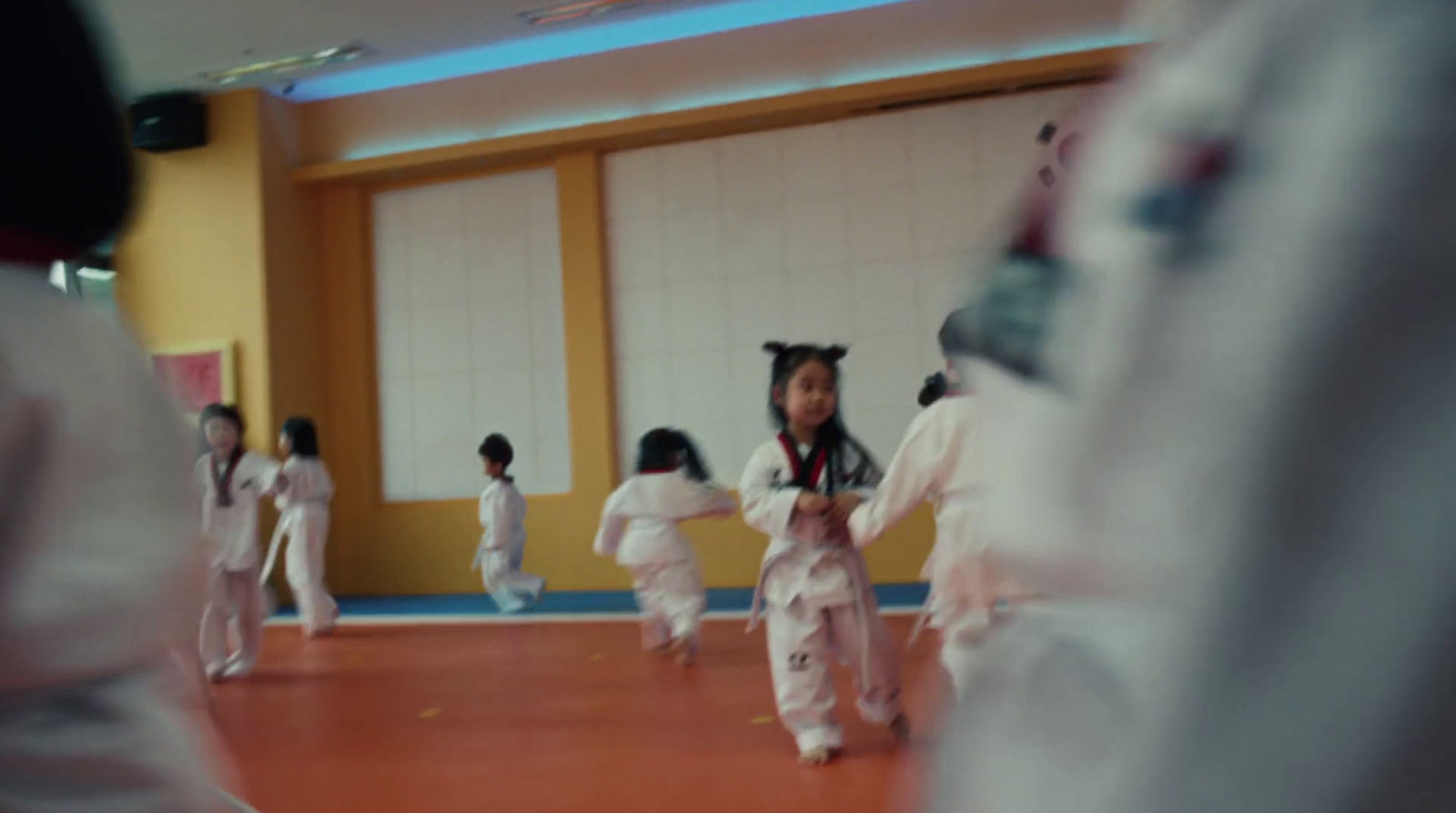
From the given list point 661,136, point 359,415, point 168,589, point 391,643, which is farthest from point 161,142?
point 168,589

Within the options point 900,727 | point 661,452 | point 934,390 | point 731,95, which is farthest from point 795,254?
point 900,727

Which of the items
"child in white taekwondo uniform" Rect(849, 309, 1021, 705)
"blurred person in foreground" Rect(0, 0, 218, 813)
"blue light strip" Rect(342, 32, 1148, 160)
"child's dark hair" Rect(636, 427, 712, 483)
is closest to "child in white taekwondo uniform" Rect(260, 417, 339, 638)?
"child's dark hair" Rect(636, 427, 712, 483)

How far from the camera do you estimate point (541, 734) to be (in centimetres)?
438

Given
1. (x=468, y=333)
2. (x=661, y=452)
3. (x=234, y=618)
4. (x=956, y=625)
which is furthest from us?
(x=468, y=333)

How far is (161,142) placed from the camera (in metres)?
9.83

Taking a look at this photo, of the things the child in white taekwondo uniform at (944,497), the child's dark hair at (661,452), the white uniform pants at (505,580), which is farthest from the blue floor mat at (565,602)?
the child in white taekwondo uniform at (944,497)

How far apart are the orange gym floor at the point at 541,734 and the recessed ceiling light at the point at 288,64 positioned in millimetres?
4528

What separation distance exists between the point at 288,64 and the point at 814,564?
6945 mm

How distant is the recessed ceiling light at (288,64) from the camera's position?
894 centimetres

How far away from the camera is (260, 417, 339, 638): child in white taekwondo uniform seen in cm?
789

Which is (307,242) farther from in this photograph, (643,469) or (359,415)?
(643,469)

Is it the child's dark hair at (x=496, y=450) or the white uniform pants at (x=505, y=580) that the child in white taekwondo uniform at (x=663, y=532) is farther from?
the child's dark hair at (x=496, y=450)

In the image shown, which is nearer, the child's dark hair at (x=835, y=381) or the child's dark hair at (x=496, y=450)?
the child's dark hair at (x=835, y=381)

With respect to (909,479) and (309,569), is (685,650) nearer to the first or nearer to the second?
(909,479)
